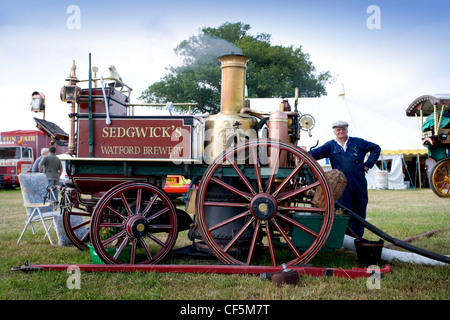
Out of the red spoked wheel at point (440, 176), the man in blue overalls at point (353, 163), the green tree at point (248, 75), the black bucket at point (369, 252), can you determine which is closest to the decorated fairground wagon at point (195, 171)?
the black bucket at point (369, 252)

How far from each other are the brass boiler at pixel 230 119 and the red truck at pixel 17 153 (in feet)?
50.5

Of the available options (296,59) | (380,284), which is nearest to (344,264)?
(380,284)

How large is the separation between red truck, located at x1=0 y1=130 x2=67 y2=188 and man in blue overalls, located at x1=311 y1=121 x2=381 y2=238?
1578 centimetres

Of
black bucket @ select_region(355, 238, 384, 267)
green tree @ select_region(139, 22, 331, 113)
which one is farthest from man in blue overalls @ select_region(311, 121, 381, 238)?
green tree @ select_region(139, 22, 331, 113)

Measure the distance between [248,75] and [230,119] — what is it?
2154 cm

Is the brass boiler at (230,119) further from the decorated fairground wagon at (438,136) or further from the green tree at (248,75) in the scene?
the green tree at (248,75)

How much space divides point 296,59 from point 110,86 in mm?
26929

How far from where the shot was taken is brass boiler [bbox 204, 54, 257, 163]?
3930 mm

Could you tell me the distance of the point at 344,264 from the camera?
12.6ft

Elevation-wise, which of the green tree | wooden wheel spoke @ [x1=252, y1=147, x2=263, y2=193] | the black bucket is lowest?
the black bucket

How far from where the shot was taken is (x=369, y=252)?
145 inches

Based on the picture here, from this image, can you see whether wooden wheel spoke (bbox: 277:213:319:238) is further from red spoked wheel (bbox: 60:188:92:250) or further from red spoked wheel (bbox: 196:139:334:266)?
red spoked wheel (bbox: 60:188:92:250)

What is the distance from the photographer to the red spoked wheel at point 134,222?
3598 mm
